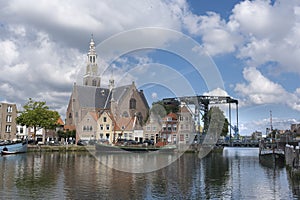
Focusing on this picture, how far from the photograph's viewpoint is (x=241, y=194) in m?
25.0

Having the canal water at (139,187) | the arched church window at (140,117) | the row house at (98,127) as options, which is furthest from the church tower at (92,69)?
the canal water at (139,187)

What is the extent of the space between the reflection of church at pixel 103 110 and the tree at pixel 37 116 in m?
14.7

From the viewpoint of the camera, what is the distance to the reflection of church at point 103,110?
57281 mm

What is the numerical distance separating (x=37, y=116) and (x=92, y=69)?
55434 millimetres

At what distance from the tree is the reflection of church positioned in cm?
1468

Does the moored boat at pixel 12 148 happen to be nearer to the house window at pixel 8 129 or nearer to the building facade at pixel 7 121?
the building facade at pixel 7 121

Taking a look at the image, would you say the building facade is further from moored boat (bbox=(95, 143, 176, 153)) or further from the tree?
moored boat (bbox=(95, 143, 176, 153))

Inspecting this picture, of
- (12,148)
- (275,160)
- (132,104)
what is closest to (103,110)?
(12,148)

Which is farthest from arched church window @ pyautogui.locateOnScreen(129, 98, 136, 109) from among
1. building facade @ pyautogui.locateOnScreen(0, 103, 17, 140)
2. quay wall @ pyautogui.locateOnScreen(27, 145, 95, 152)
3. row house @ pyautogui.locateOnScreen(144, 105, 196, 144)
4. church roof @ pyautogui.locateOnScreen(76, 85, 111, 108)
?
church roof @ pyautogui.locateOnScreen(76, 85, 111, 108)

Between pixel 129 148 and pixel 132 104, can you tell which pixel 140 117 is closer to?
pixel 132 104

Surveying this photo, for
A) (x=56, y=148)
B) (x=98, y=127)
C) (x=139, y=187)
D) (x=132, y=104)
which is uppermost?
(x=132, y=104)

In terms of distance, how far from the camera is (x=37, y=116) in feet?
261

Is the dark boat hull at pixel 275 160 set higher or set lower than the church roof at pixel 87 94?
lower

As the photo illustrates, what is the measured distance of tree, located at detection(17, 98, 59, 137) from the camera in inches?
3123
